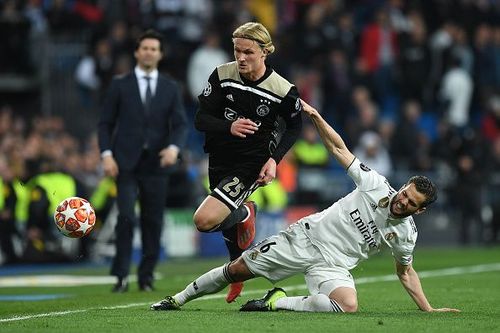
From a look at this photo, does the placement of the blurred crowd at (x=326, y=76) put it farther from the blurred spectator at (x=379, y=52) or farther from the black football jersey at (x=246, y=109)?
the black football jersey at (x=246, y=109)

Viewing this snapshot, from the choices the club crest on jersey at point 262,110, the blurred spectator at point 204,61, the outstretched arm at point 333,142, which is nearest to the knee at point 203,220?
the club crest on jersey at point 262,110

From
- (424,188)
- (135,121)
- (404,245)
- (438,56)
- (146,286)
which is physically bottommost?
(146,286)

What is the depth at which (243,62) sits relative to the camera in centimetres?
962

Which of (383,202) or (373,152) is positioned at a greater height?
(373,152)

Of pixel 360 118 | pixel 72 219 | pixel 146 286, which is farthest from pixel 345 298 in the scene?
pixel 360 118

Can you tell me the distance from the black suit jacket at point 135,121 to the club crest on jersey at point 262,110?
8.45 ft

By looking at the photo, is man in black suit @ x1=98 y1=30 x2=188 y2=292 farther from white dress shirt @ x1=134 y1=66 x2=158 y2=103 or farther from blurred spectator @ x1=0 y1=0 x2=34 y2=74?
blurred spectator @ x1=0 y1=0 x2=34 y2=74

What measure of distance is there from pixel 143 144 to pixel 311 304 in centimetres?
358

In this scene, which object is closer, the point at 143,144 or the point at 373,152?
the point at 143,144

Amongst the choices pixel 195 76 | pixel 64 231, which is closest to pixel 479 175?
pixel 195 76

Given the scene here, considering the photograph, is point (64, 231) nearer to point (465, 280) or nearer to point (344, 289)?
point (344, 289)

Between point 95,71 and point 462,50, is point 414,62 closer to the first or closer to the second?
point 462,50

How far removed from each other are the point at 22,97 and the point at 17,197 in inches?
143

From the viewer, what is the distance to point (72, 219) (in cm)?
1023
